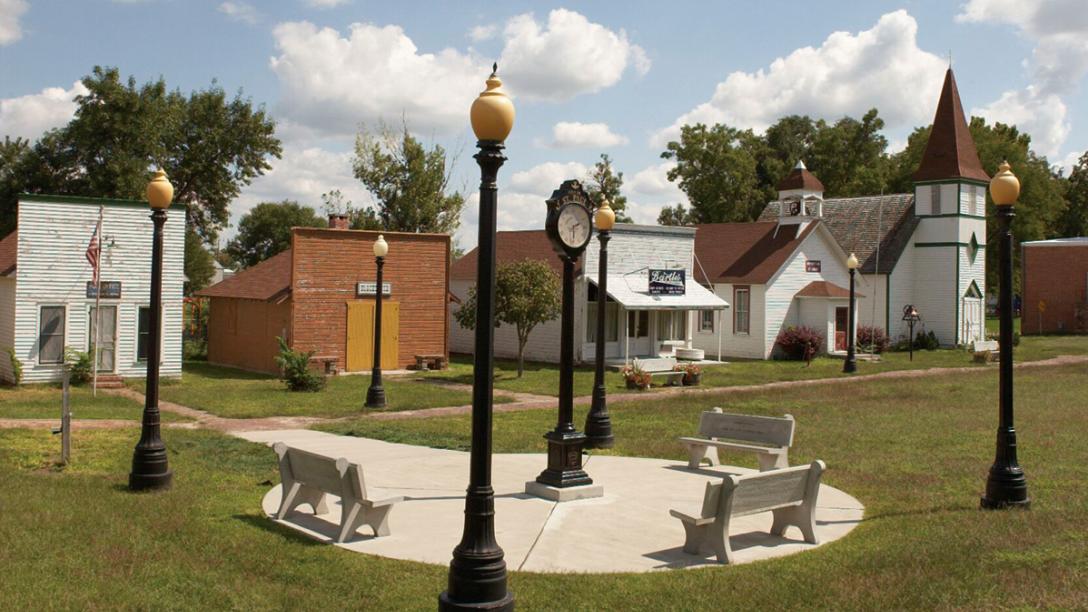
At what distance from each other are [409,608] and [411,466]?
588cm

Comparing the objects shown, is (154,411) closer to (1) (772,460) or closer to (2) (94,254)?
(1) (772,460)

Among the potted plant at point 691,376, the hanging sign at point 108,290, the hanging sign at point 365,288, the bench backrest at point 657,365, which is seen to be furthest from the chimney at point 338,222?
the potted plant at point 691,376

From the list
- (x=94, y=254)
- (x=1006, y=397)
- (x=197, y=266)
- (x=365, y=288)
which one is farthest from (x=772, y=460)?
(x=197, y=266)

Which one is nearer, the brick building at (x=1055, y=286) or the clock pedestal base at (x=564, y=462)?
the clock pedestal base at (x=564, y=462)

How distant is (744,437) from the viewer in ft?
40.3

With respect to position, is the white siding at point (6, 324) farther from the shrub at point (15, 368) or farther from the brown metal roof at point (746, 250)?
the brown metal roof at point (746, 250)

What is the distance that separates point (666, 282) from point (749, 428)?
20.3m

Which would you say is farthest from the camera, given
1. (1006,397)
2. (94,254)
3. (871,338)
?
(871,338)

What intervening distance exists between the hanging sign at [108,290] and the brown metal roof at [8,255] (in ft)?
6.23

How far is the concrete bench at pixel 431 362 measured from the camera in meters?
29.9

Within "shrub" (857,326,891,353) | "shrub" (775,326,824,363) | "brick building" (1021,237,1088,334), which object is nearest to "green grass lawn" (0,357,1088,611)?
"shrub" (775,326,824,363)

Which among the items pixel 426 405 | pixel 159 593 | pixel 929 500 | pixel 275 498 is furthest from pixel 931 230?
pixel 159 593

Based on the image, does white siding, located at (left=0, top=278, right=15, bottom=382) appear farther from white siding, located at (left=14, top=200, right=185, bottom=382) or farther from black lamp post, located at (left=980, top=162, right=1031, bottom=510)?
black lamp post, located at (left=980, top=162, right=1031, bottom=510)

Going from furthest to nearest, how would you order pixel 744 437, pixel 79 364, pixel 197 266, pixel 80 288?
pixel 197 266, pixel 80 288, pixel 79 364, pixel 744 437
